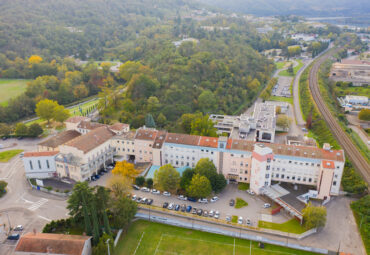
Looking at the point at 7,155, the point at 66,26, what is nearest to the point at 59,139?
the point at 7,155

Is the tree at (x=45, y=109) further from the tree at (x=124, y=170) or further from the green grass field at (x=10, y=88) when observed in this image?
the tree at (x=124, y=170)

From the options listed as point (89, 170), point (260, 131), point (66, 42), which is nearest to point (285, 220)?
point (260, 131)

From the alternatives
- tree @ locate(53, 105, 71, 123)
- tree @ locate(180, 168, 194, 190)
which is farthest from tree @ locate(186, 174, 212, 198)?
tree @ locate(53, 105, 71, 123)

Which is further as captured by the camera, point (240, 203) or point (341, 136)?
point (341, 136)

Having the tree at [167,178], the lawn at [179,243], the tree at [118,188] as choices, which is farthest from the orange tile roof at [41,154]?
the lawn at [179,243]

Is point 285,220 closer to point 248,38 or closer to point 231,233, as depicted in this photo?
point 231,233

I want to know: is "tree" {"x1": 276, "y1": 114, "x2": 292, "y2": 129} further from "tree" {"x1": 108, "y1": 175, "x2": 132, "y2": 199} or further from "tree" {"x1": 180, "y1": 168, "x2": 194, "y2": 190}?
"tree" {"x1": 108, "y1": 175, "x2": 132, "y2": 199}

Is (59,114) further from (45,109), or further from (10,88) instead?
(10,88)
